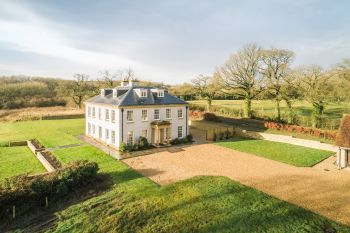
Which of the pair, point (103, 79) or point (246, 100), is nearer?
point (246, 100)

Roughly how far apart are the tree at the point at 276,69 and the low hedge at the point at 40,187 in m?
33.0

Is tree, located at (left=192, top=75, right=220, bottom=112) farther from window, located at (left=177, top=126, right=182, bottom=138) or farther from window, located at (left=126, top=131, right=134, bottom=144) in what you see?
window, located at (left=126, top=131, right=134, bottom=144)

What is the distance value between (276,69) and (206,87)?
57.4 feet

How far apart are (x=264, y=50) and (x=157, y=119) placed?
2484 cm

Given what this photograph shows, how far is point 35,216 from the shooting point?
1388 centimetres

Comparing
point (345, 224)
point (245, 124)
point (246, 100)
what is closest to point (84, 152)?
point (345, 224)

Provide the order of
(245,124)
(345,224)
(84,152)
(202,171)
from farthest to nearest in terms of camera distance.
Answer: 1. (245,124)
2. (84,152)
3. (202,171)
4. (345,224)

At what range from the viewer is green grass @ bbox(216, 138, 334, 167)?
23.3m

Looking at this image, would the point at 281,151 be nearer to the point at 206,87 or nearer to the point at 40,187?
the point at 40,187

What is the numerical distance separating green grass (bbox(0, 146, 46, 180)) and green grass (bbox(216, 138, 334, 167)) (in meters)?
19.4

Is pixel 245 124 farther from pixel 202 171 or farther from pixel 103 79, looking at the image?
pixel 103 79

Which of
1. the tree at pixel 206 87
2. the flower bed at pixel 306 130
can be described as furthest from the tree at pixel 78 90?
the flower bed at pixel 306 130

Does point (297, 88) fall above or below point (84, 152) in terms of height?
above

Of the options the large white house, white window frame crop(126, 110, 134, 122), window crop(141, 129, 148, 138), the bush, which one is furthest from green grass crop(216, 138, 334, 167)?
the bush
